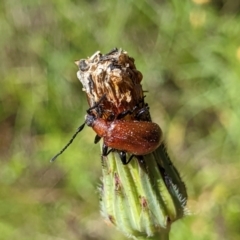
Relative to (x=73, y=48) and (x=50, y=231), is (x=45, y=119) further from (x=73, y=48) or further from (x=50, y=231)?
(x=50, y=231)

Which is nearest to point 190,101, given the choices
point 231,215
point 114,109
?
point 231,215

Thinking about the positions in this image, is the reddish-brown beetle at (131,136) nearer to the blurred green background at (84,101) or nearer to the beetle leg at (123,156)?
the beetle leg at (123,156)

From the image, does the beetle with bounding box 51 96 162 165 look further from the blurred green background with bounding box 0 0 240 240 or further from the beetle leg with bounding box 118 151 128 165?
the blurred green background with bounding box 0 0 240 240

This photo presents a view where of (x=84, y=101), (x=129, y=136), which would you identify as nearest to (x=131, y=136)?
(x=129, y=136)

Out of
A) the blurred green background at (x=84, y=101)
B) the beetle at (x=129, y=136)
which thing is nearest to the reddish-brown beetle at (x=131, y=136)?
the beetle at (x=129, y=136)

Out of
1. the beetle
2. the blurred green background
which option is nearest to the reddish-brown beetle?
the beetle
